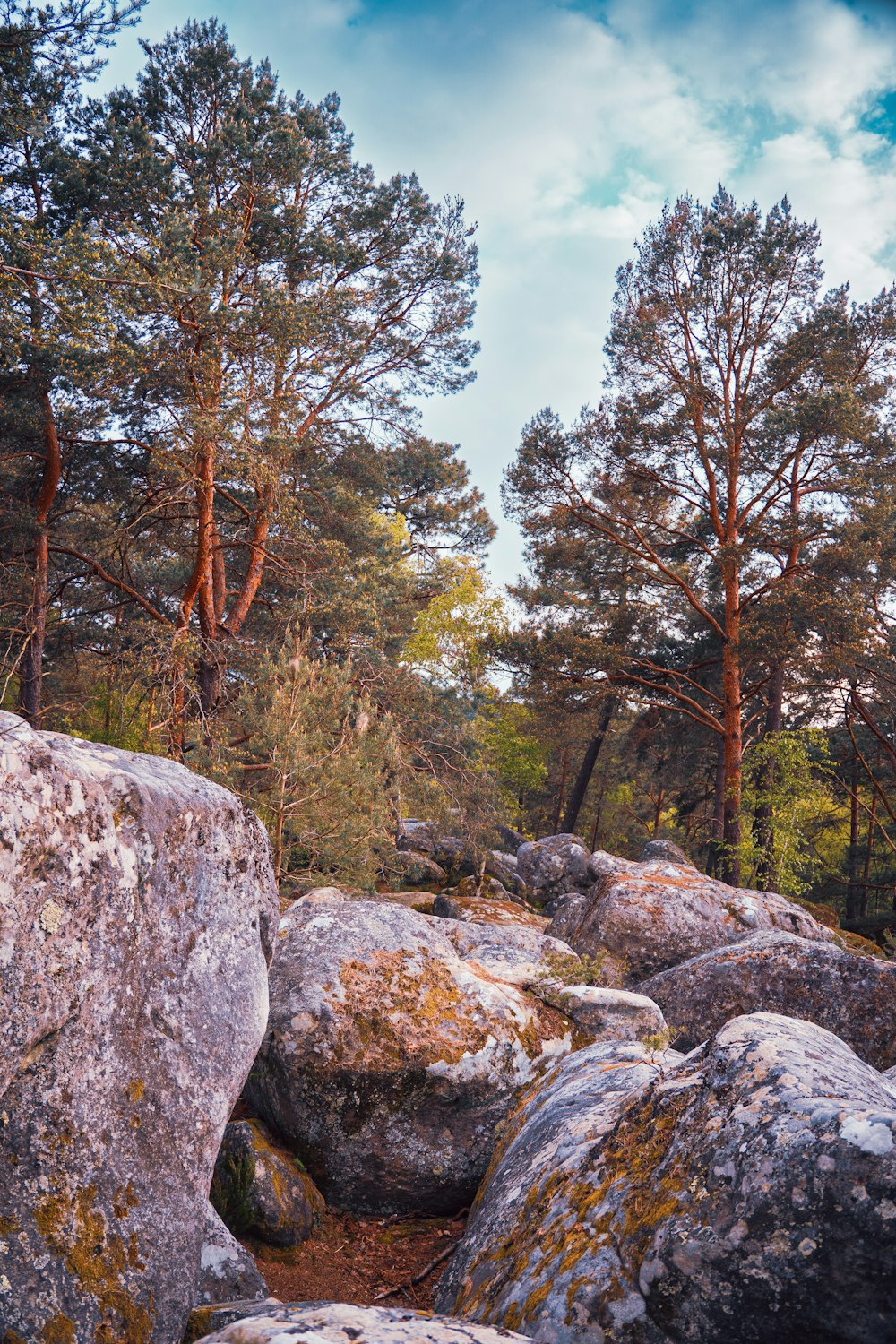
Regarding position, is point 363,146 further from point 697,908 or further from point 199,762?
point 697,908

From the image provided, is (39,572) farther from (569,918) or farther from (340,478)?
(569,918)

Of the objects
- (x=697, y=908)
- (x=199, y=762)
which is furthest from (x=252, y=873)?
(x=697, y=908)

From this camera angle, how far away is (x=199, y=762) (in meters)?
9.20

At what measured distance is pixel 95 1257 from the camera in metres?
2.87

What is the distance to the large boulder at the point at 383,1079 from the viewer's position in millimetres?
4879

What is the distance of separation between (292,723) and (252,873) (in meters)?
4.51

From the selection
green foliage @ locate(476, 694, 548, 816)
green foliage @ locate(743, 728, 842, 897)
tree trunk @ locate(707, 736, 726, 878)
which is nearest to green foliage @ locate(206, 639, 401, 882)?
green foliage @ locate(743, 728, 842, 897)

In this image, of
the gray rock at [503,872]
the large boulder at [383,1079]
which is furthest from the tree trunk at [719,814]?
the large boulder at [383,1079]

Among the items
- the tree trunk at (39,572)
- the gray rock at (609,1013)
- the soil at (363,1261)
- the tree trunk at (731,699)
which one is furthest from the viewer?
the tree trunk at (731,699)

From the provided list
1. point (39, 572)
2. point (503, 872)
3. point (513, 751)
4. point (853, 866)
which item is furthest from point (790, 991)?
point (513, 751)

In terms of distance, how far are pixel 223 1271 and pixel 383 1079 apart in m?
1.44

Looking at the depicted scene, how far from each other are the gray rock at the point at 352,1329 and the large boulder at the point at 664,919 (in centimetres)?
746

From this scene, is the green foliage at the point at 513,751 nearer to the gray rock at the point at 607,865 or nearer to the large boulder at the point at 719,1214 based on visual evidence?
the gray rock at the point at 607,865

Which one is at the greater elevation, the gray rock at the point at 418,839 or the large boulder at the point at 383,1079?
the gray rock at the point at 418,839
